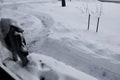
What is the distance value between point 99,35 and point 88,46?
4.36 feet

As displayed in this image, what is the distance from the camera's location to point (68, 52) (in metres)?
6.31

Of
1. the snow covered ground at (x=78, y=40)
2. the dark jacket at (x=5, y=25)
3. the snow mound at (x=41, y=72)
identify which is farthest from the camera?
the snow covered ground at (x=78, y=40)

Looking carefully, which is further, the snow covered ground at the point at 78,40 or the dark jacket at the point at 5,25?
the snow covered ground at the point at 78,40

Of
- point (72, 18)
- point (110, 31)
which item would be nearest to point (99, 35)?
point (110, 31)

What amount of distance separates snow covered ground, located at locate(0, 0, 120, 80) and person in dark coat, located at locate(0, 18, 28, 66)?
6.39 feet

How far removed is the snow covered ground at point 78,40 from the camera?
5594mm

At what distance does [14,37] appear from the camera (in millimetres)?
3957

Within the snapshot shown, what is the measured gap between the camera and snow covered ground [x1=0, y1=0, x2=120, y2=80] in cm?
559

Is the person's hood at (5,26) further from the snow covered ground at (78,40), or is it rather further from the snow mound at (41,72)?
the snow covered ground at (78,40)

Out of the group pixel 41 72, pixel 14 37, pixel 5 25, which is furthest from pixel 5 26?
pixel 41 72

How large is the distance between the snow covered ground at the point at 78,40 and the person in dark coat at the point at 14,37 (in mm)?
1947

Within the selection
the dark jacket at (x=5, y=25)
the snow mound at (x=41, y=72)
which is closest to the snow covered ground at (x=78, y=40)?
the snow mound at (x=41, y=72)

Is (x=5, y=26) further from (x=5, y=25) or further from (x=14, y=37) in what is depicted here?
(x=14, y=37)

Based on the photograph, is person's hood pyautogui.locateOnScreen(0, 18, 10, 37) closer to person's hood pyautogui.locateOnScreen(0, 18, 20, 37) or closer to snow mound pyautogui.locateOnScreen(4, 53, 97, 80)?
person's hood pyautogui.locateOnScreen(0, 18, 20, 37)
